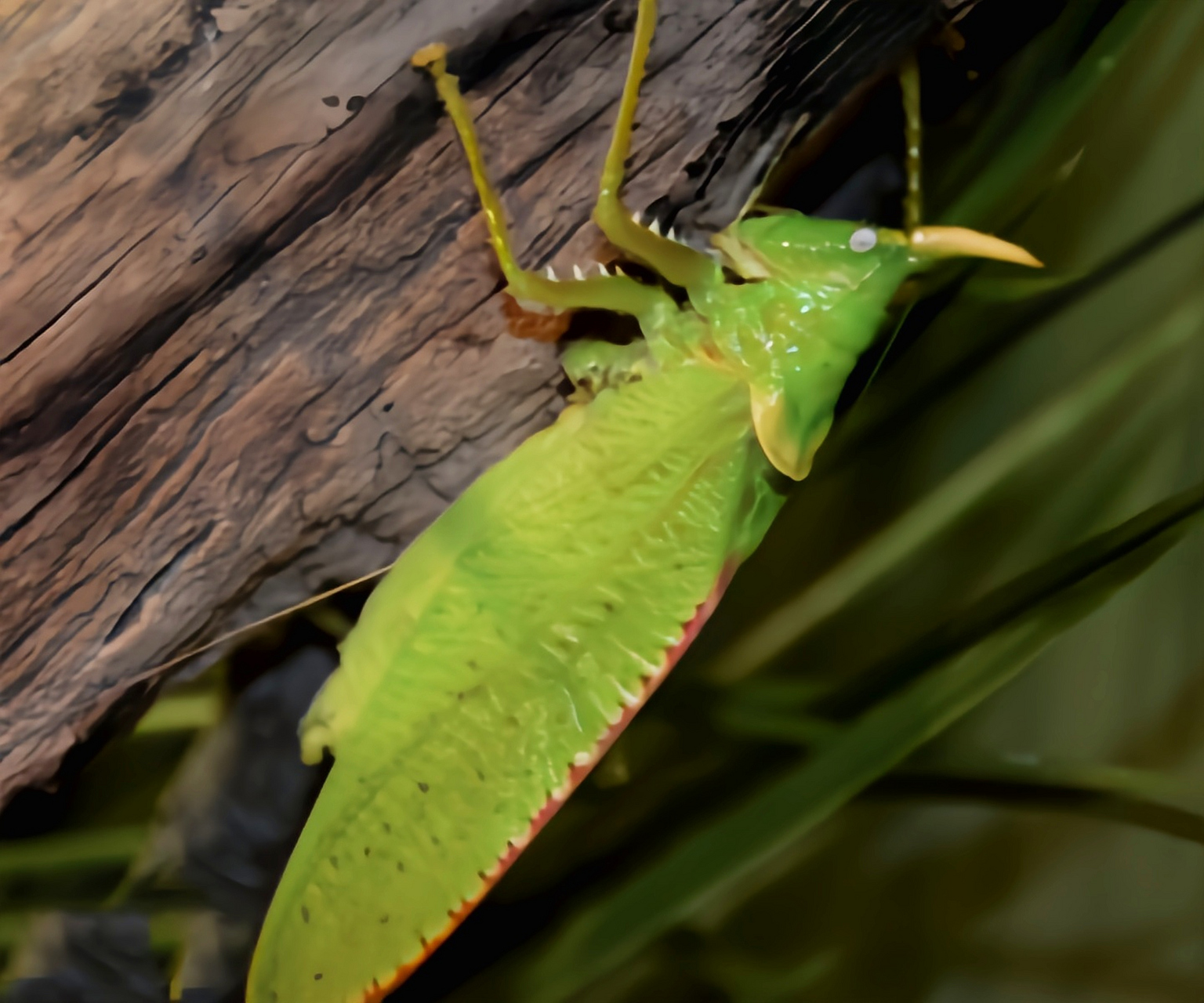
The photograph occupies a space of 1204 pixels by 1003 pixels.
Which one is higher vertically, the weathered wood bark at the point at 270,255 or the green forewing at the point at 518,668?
the weathered wood bark at the point at 270,255

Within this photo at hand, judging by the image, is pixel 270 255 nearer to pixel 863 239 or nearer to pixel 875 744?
pixel 863 239

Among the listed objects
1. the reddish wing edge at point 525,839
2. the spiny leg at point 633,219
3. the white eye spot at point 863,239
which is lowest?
the reddish wing edge at point 525,839

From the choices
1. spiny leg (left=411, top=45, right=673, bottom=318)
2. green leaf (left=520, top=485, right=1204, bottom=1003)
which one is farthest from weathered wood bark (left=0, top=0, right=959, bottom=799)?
green leaf (left=520, top=485, right=1204, bottom=1003)

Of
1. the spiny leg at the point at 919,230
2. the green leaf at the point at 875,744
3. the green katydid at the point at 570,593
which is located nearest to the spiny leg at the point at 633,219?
the green katydid at the point at 570,593

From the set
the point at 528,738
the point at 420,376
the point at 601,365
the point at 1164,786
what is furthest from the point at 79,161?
the point at 1164,786

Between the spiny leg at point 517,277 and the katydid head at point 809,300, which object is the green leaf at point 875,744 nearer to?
the katydid head at point 809,300

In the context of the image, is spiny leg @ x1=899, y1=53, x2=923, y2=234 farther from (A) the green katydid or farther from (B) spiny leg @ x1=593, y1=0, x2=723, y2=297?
(B) spiny leg @ x1=593, y1=0, x2=723, y2=297
